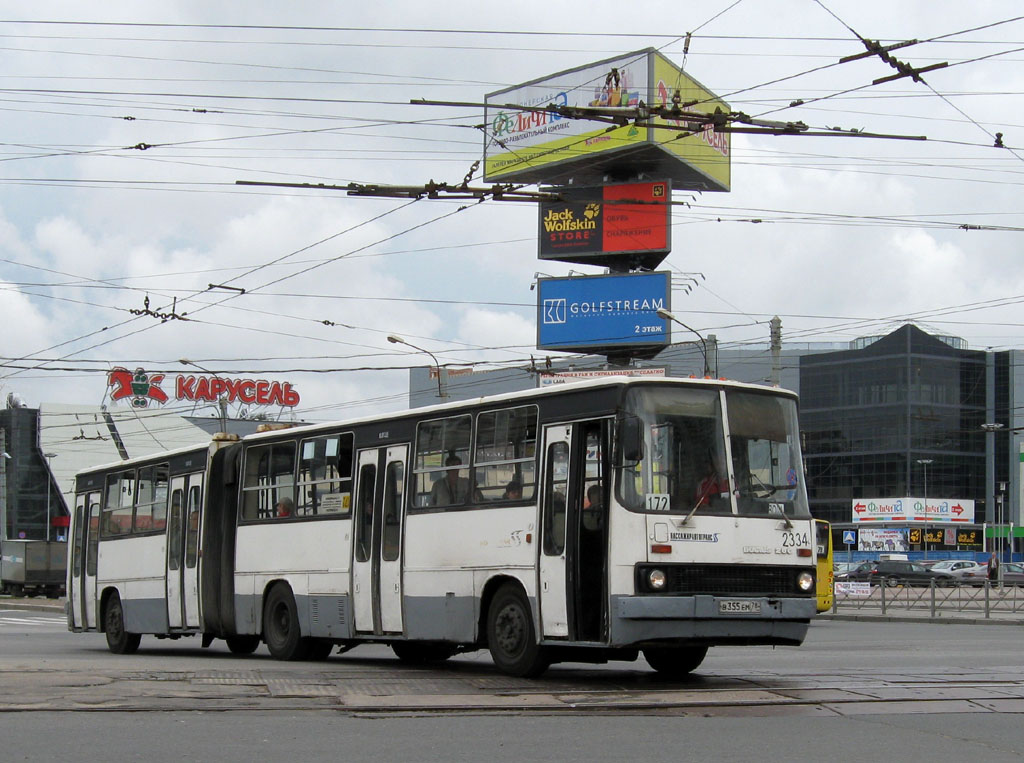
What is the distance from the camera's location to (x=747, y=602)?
42.2 feet

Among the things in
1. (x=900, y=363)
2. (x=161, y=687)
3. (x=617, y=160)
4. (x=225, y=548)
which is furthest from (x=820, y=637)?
(x=900, y=363)

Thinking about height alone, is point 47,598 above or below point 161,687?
below

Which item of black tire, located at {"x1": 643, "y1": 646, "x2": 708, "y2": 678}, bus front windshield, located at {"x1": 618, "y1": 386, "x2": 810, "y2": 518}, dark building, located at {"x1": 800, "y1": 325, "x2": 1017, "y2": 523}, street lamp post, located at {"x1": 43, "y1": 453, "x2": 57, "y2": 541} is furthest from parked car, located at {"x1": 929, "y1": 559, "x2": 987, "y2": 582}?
bus front windshield, located at {"x1": 618, "y1": 386, "x2": 810, "y2": 518}

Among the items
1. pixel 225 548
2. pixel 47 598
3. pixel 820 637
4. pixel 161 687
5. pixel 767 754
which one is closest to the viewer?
pixel 767 754

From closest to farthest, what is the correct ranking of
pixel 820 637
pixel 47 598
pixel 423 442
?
pixel 423 442
pixel 820 637
pixel 47 598

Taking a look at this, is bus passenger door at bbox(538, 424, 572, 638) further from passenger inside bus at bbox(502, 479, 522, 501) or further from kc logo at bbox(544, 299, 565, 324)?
kc logo at bbox(544, 299, 565, 324)

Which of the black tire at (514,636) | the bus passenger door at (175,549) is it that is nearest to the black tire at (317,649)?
the bus passenger door at (175,549)

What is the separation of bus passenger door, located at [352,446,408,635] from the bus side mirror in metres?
3.82

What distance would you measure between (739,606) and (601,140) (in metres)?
48.8

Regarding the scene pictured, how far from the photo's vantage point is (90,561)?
2239 cm

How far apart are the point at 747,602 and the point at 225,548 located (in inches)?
340

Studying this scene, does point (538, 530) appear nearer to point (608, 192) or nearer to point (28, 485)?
point (608, 192)

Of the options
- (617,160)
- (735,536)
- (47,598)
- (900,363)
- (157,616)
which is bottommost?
(47,598)

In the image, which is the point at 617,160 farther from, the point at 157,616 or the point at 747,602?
the point at 747,602
